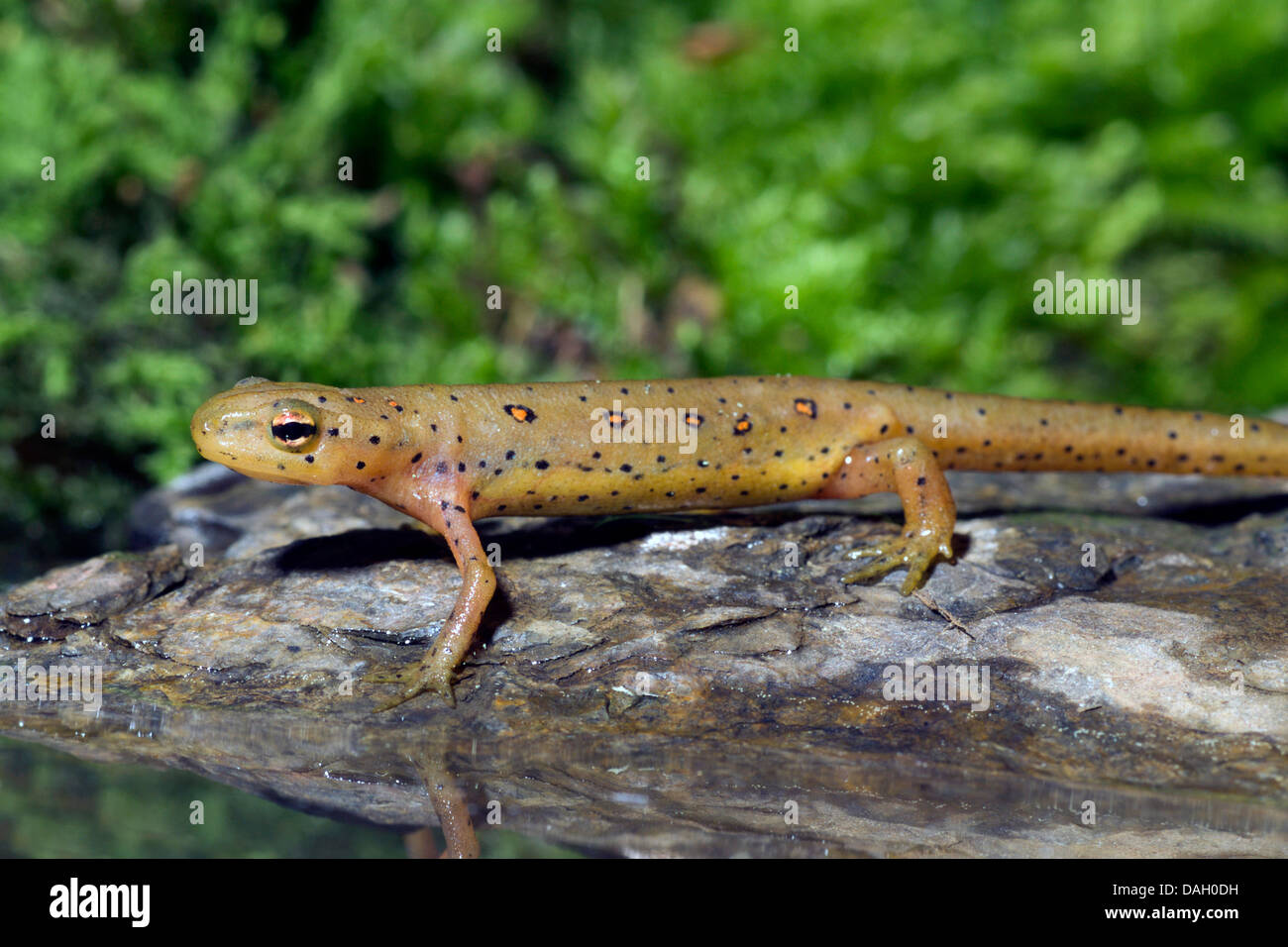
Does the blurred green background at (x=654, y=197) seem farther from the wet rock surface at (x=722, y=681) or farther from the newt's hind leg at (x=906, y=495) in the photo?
the wet rock surface at (x=722, y=681)

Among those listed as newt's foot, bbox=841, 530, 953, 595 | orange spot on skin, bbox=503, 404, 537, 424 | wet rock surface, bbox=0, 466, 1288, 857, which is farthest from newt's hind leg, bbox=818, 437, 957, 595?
orange spot on skin, bbox=503, 404, 537, 424

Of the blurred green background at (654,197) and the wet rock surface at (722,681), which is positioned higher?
the blurred green background at (654,197)

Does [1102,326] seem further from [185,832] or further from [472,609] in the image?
[185,832]

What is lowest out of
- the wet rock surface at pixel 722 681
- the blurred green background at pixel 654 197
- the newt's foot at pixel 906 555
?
the wet rock surface at pixel 722 681

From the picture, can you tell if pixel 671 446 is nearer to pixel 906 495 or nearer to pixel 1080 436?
pixel 906 495

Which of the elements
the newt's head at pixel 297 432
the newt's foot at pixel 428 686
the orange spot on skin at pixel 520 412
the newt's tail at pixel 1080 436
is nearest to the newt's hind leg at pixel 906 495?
the newt's tail at pixel 1080 436

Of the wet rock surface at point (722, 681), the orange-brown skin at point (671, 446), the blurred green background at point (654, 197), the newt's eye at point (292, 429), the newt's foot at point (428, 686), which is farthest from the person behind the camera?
the blurred green background at point (654, 197)

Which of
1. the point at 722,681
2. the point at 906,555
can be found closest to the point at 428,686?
the point at 722,681
